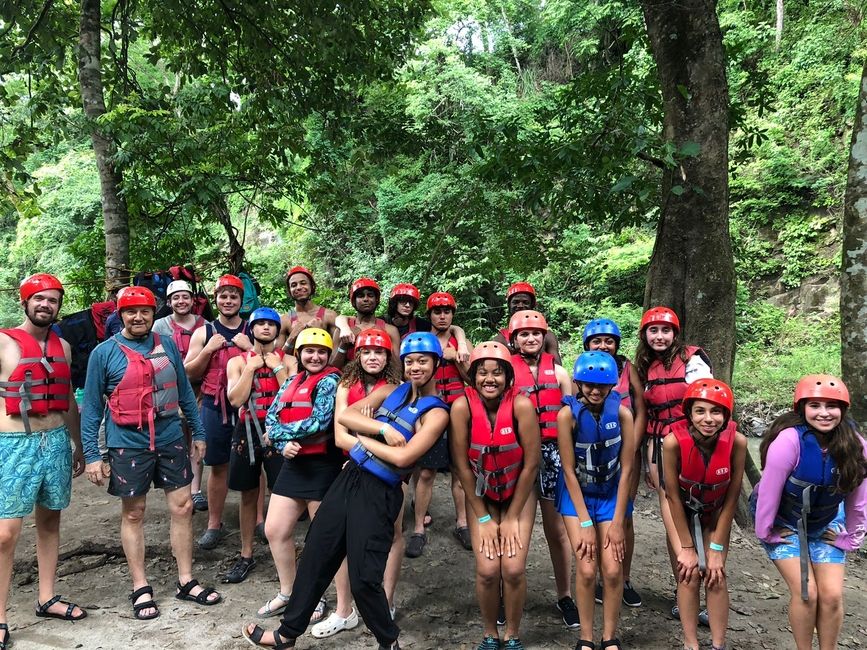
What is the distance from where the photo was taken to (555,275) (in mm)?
17359

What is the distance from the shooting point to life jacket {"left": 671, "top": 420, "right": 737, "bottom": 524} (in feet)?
11.8

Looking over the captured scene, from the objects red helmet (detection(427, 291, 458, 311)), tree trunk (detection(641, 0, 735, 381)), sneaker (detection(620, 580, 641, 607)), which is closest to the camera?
sneaker (detection(620, 580, 641, 607))

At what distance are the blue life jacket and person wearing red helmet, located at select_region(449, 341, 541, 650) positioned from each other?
1500mm

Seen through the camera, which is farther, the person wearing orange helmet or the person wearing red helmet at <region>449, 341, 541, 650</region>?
the person wearing red helmet at <region>449, 341, 541, 650</region>

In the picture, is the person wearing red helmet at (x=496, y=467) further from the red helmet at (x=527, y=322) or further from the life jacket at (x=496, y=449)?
the red helmet at (x=527, y=322)

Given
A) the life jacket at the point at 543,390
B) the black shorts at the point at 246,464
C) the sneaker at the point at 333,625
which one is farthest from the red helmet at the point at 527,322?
the sneaker at the point at 333,625

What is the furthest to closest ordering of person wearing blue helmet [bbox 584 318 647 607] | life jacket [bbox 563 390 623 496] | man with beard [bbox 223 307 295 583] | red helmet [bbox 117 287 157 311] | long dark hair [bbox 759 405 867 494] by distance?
man with beard [bbox 223 307 295 583], person wearing blue helmet [bbox 584 318 647 607], red helmet [bbox 117 287 157 311], life jacket [bbox 563 390 623 496], long dark hair [bbox 759 405 867 494]

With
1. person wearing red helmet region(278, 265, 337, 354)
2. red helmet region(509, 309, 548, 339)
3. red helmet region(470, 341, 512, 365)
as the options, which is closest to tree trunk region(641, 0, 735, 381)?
red helmet region(509, 309, 548, 339)

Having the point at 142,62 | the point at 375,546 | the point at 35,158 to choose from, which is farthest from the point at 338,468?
the point at 35,158

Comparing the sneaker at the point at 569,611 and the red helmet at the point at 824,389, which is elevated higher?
the red helmet at the point at 824,389

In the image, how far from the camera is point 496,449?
12.3 ft

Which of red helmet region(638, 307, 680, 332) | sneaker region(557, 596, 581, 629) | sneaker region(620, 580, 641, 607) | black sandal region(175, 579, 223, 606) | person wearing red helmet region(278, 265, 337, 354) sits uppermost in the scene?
person wearing red helmet region(278, 265, 337, 354)

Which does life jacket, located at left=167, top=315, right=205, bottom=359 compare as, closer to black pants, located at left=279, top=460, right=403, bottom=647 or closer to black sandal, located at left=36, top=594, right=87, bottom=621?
black sandal, located at left=36, top=594, right=87, bottom=621

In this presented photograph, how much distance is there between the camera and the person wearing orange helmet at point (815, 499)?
3279 millimetres
